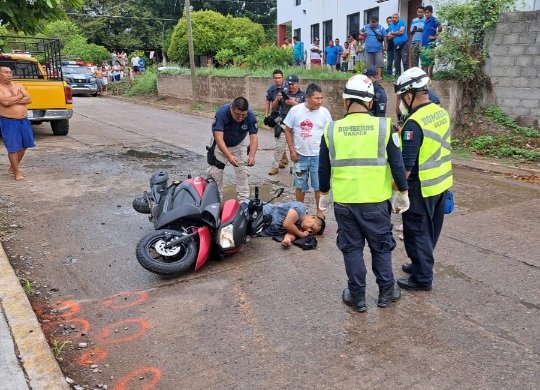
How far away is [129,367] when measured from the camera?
11.0 feet

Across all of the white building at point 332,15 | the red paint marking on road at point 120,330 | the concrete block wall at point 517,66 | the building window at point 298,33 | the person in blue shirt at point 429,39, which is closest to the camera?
the red paint marking on road at point 120,330

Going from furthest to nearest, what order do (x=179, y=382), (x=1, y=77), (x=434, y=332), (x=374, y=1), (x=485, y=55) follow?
(x=374, y=1), (x=485, y=55), (x=1, y=77), (x=434, y=332), (x=179, y=382)

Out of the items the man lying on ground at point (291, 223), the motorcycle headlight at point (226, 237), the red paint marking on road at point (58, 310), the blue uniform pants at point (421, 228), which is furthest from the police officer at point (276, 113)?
the red paint marking on road at point (58, 310)

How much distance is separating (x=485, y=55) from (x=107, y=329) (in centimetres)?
961

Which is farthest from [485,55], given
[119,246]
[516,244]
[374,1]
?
[374,1]

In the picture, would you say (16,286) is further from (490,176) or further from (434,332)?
(490,176)

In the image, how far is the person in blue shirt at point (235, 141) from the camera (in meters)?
6.14

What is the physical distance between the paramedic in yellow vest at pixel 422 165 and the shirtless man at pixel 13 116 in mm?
6288

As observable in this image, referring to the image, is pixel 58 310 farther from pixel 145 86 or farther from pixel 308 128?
pixel 145 86

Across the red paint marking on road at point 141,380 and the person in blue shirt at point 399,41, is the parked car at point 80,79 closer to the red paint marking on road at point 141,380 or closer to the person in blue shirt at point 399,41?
the person in blue shirt at point 399,41

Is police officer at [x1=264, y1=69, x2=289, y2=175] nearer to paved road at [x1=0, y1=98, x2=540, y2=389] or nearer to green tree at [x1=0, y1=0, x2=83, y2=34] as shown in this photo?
paved road at [x1=0, y1=98, x2=540, y2=389]

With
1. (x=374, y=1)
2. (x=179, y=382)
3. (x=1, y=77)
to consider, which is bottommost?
(x=179, y=382)

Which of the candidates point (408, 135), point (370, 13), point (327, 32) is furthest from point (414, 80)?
point (327, 32)

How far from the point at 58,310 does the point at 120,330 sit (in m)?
0.68
